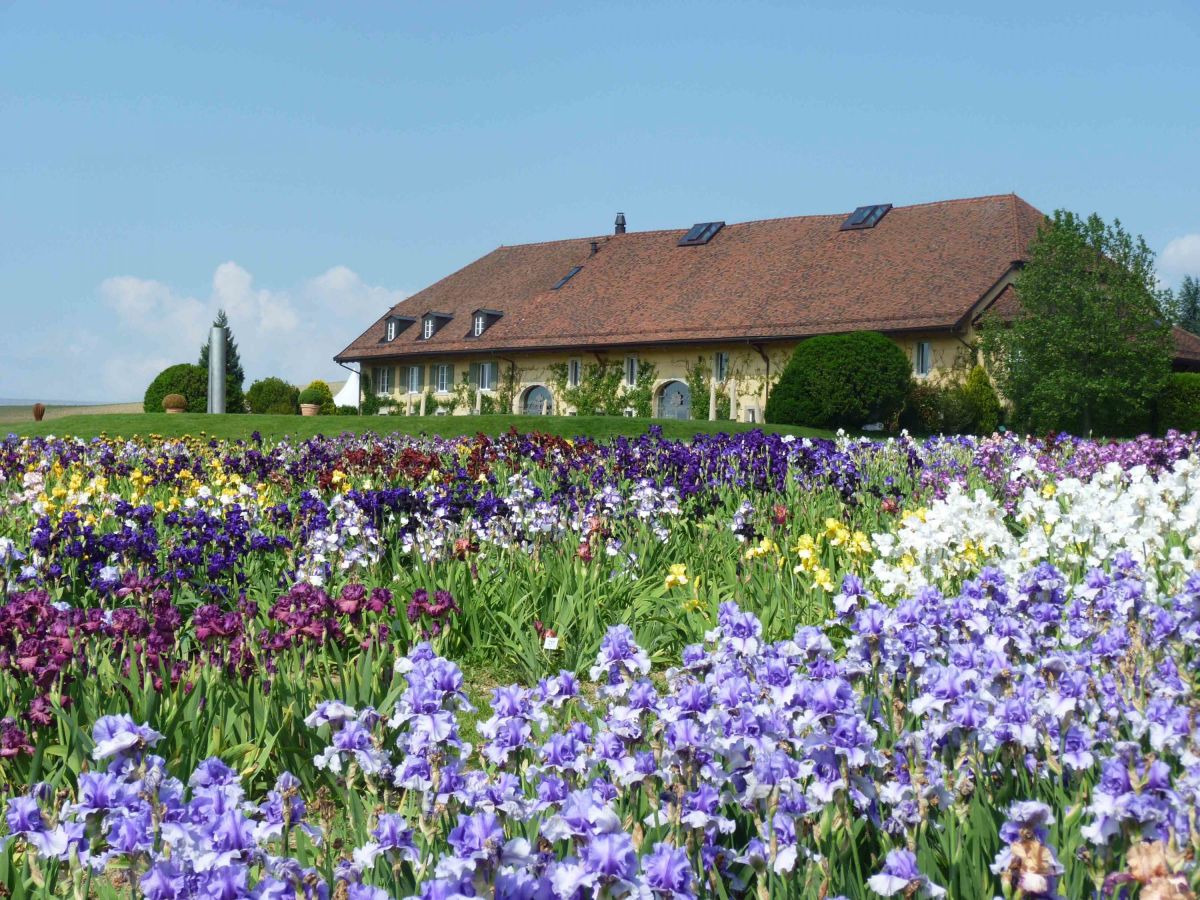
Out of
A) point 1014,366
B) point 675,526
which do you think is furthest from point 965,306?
point 675,526

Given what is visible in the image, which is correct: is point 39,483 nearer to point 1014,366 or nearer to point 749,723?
point 749,723

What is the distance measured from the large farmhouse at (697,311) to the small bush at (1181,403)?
382 centimetres

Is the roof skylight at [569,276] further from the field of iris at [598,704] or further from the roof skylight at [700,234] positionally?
the field of iris at [598,704]

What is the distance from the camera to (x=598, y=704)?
5504 mm

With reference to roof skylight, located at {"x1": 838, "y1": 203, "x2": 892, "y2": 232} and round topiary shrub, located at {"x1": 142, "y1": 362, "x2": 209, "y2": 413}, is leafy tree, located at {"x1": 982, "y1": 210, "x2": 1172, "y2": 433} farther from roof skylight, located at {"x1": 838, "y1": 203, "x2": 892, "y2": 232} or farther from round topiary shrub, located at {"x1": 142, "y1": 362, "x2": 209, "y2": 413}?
round topiary shrub, located at {"x1": 142, "y1": 362, "x2": 209, "y2": 413}

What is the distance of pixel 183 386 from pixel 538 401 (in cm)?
1300

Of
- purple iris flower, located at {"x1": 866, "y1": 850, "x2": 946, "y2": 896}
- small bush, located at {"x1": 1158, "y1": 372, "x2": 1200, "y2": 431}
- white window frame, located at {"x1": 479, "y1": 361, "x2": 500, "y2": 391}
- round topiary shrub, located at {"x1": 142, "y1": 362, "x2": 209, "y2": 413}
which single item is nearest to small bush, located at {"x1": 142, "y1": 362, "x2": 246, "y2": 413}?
round topiary shrub, located at {"x1": 142, "y1": 362, "x2": 209, "y2": 413}

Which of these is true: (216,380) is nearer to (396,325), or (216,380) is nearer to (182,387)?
(182,387)

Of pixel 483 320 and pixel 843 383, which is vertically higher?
pixel 483 320

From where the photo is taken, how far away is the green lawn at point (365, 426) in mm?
27688

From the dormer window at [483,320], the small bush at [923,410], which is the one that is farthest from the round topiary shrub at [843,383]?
the dormer window at [483,320]

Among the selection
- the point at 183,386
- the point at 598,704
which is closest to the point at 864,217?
the point at 183,386

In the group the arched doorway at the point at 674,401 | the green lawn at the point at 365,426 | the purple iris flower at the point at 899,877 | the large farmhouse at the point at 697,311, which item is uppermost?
the large farmhouse at the point at 697,311

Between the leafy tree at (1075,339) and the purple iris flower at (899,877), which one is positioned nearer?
the purple iris flower at (899,877)
